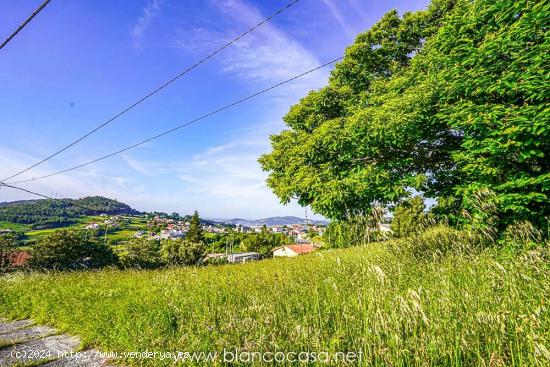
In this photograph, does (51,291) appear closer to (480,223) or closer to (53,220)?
(480,223)

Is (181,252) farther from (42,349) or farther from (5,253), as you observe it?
(42,349)

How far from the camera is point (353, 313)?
136 inches

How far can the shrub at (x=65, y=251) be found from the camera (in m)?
42.1

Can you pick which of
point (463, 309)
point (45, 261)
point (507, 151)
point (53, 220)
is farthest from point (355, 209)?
point (53, 220)

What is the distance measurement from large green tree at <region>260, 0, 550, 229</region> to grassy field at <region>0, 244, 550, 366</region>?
2388 mm

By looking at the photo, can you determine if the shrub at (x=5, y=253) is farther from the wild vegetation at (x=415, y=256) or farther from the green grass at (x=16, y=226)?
the green grass at (x=16, y=226)

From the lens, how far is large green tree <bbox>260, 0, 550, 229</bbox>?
5910 mm

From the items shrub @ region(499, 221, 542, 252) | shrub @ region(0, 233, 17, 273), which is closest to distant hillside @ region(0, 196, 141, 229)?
shrub @ region(0, 233, 17, 273)

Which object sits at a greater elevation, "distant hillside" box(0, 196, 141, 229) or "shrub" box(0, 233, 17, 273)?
"distant hillside" box(0, 196, 141, 229)

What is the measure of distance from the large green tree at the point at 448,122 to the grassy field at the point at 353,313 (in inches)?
94.0

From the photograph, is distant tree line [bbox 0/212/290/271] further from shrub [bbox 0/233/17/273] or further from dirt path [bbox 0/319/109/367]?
dirt path [bbox 0/319/109/367]

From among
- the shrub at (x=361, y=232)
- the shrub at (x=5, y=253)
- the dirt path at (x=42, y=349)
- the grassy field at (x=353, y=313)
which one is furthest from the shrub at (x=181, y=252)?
the shrub at (x=361, y=232)

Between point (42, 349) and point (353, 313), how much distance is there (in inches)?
199

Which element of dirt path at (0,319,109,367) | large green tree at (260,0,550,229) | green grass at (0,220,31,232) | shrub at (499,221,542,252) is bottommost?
dirt path at (0,319,109,367)
